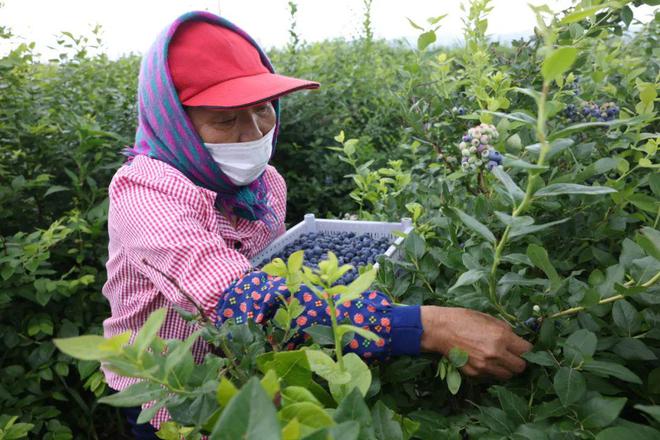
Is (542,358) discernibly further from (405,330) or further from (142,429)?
(142,429)

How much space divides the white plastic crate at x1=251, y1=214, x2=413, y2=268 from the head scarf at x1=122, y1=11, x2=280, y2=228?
0.20 m

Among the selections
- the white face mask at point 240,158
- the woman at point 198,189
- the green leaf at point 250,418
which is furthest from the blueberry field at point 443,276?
the white face mask at point 240,158

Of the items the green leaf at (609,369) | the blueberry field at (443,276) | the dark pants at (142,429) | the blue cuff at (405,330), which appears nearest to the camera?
the blueberry field at (443,276)

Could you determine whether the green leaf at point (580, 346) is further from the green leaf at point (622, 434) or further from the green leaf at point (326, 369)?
the green leaf at point (326, 369)

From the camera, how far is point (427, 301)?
111cm

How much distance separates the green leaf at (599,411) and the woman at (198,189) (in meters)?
0.39

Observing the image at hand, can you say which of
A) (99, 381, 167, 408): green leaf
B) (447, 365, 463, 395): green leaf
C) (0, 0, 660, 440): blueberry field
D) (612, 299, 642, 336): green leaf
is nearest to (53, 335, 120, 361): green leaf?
(0, 0, 660, 440): blueberry field

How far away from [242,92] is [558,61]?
1057mm

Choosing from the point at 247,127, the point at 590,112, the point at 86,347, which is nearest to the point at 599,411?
the point at 86,347

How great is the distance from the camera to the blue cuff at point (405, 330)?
0.96 m

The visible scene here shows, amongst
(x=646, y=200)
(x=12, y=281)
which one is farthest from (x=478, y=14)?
(x=12, y=281)

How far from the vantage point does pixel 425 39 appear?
1.36m

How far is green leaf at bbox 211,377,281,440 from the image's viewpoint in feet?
1.21

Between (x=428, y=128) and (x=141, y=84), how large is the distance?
2.93 ft
